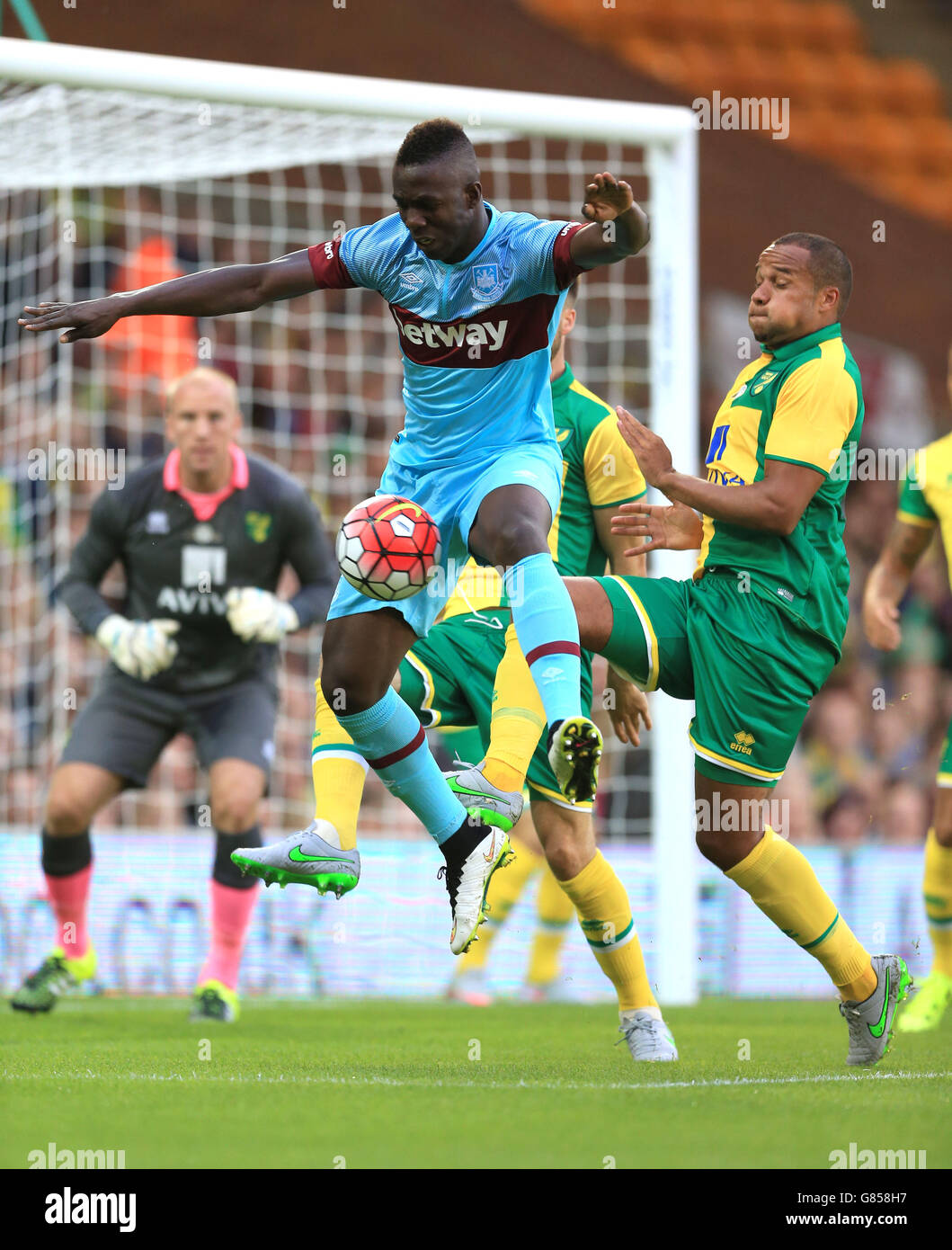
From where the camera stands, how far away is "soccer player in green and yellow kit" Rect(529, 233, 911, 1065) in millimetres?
4586

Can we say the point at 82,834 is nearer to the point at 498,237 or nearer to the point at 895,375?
the point at 498,237

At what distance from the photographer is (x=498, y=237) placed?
173 inches

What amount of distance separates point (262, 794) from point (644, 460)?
2.78 meters

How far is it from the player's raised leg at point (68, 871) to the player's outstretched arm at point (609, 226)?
3.46 meters

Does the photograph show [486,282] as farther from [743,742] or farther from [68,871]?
[68,871]

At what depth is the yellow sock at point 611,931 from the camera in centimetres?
503

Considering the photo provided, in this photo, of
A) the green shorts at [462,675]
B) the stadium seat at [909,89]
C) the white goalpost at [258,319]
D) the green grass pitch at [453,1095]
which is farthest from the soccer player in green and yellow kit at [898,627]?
the stadium seat at [909,89]

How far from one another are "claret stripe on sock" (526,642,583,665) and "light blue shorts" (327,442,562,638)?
0.38 m
